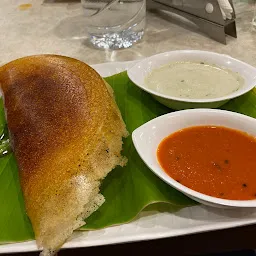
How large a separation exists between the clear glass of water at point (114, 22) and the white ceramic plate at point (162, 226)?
1151 mm

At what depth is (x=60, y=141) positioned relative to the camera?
1.10 metres

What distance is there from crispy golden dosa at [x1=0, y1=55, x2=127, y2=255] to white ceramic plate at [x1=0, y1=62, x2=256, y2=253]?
45 millimetres

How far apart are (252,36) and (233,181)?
119 centimetres

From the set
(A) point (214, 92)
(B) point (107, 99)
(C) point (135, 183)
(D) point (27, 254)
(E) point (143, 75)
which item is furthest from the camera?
(E) point (143, 75)

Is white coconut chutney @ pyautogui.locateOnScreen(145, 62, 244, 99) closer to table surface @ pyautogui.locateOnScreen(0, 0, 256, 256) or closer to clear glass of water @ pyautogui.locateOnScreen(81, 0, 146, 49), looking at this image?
table surface @ pyautogui.locateOnScreen(0, 0, 256, 256)

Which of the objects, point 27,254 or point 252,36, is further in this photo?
point 252,36

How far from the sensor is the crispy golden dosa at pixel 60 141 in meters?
0.99

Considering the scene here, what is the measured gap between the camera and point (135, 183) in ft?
3.62

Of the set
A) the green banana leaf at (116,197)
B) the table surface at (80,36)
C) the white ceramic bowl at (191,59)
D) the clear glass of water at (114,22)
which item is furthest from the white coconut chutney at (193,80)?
the clear glass of water at (114,22)

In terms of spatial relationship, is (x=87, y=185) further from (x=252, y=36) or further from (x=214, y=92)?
(x=252, y=36)

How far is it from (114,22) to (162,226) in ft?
4.09

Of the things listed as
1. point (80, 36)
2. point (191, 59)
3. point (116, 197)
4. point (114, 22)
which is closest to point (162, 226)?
point (116, 197)

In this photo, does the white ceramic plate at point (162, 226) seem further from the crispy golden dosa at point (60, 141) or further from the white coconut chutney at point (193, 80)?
the white coconut chutney at point (193, 80)

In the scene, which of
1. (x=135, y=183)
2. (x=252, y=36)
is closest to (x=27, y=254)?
(x=135, y=183)
